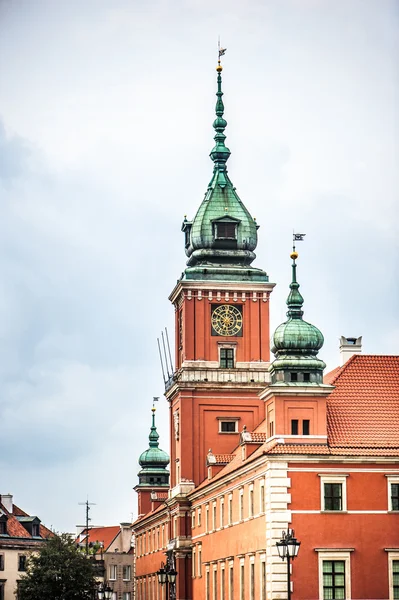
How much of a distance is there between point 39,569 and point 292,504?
41059mm

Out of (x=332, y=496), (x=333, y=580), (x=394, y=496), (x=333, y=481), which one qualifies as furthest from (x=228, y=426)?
(x=333, y=580)

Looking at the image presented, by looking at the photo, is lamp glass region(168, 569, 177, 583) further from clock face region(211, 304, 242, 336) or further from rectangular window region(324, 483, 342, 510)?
clock face region(211, 304, 242, 336)

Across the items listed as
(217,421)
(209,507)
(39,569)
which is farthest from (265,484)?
(39,569)

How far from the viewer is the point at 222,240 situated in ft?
316

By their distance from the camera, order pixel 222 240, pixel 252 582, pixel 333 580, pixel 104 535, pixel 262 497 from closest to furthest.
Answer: pixel 333 580
pixel 262 497
pixel 252 582
pixel 222 240
pixel 104 535

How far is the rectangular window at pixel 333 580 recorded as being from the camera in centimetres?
6406

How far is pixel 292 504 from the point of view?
65.3m

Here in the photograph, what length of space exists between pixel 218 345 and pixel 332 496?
29.5 m

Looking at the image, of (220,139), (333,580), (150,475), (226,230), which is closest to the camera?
(333,580)

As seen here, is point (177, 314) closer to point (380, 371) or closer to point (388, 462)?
point (380, 371)

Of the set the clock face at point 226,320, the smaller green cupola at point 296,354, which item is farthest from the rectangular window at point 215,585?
the clock face at point 226,320

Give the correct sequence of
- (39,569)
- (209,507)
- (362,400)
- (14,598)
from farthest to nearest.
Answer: (14,598) < (39,569) < (209,507) < (362,400)

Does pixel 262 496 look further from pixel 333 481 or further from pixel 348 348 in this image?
pixel 348 348

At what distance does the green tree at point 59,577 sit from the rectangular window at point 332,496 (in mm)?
40011
